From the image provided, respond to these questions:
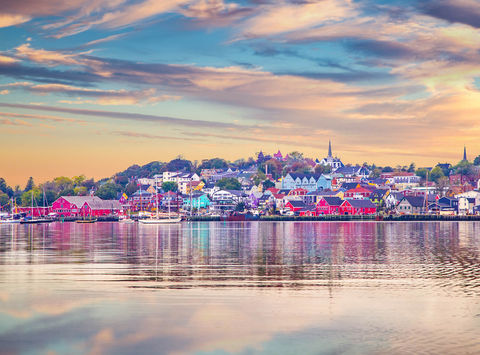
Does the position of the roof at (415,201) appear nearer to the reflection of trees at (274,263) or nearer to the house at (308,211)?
the house at (308,211)

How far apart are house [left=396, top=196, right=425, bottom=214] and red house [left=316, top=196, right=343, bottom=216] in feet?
56.4

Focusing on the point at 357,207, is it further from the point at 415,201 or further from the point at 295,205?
the point at 295,205

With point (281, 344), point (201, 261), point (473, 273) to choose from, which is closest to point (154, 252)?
point (201, 261)

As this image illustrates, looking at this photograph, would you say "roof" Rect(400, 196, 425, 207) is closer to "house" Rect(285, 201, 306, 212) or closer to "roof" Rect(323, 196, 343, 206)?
"roof" Rect(323, 196, 343, 206)

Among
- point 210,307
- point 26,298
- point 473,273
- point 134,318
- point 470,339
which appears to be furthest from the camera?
point 473,273

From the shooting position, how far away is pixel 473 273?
34.4 metres

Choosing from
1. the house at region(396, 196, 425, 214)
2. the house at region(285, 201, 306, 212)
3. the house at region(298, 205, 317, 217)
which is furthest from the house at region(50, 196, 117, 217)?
the house at region(396, 196, 425, 214)

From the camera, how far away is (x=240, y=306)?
77.6ft

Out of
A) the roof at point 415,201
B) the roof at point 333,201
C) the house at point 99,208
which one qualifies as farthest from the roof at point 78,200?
the roof at point 415,201

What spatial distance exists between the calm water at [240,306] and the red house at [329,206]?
428 ft

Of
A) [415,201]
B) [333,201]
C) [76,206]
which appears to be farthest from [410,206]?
[76,206]

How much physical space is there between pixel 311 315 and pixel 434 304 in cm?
574

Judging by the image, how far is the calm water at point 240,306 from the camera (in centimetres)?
1828

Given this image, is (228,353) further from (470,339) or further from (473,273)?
(473,273)
